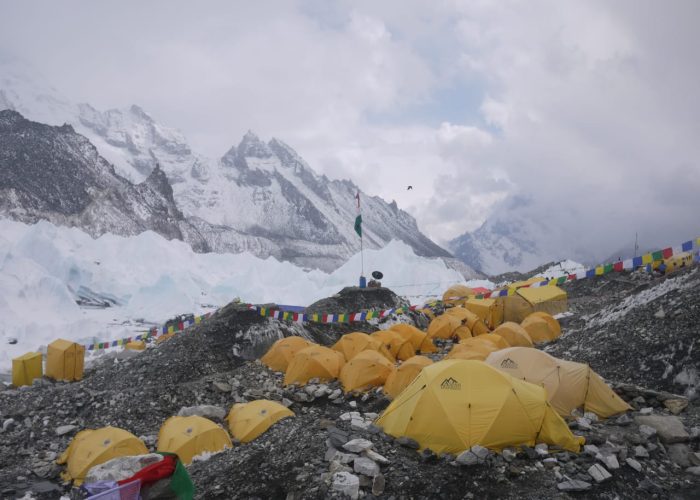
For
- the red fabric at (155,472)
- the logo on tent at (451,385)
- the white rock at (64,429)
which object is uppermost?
the logo on tent at (451,385)

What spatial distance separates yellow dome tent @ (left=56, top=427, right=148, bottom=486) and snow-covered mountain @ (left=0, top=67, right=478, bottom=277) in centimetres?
11715

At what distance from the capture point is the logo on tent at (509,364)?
9862mm

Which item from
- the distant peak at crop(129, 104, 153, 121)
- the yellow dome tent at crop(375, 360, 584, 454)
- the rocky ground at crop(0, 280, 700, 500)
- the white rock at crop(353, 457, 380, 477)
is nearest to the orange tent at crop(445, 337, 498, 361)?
the rocky ground at crop(0, 280, 700, 500)

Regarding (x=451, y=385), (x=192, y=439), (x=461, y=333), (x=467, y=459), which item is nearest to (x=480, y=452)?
(x=467, y=459)

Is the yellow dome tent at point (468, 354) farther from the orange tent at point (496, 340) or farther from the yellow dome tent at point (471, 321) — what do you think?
the yellow dome tent at point (471, 321)

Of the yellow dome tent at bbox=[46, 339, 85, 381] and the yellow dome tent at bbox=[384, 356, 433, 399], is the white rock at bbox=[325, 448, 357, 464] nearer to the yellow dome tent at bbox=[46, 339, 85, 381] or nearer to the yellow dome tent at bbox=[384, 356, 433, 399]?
the yellow dome tent at bbox=[384, 356, 433, 399]

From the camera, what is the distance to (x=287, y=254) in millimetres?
136750

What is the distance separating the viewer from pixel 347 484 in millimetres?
5871

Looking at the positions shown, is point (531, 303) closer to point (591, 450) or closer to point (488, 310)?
point (488, 310)

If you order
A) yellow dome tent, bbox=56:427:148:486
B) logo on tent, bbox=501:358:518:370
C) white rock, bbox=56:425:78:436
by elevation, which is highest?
logo on tent, bbox=501:358:518:370

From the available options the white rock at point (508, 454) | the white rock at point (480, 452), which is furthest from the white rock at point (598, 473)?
the white rock at point (480, 452)

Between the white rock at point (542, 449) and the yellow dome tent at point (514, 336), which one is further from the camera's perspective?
→ the yellow dome tent at point (514, 336)

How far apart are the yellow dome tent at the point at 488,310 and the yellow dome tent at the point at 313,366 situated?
10.5m

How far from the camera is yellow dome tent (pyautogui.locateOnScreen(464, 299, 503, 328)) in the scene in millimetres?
22328
